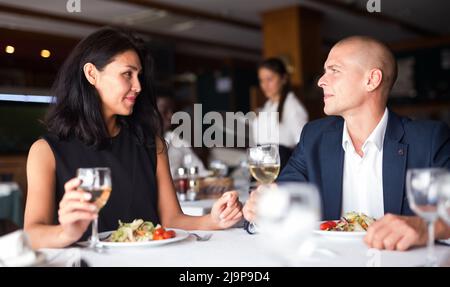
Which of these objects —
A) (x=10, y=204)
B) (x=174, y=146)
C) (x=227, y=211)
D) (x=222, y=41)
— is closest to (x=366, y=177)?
(x=227, y=211)

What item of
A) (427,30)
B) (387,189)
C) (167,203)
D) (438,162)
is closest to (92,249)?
(167,203)

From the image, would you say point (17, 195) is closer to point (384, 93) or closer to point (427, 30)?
point (384, 93)

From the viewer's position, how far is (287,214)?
77 centimetres

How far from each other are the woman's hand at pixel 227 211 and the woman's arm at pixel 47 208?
47cm

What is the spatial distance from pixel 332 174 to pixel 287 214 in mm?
1210

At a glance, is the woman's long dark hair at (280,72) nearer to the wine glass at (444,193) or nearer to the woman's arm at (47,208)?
the woman's arm at (47,208)

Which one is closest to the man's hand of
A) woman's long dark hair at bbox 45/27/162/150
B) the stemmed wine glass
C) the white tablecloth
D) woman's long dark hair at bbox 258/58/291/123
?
the white tablecloth

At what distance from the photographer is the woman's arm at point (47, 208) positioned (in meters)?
1.16

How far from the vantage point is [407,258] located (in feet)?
3.77

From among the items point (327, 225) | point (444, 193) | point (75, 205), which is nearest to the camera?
point (444, 193)

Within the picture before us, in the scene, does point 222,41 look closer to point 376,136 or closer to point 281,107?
point 281,107

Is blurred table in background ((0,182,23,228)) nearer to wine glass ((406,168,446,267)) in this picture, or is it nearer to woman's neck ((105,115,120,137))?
woman's neck ((105,115,120,137))

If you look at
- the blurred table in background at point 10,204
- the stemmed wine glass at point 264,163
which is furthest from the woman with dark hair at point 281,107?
the stemmed wine glass at point 264,163
